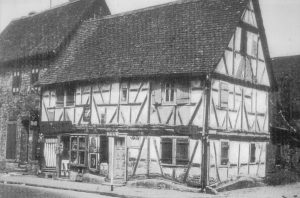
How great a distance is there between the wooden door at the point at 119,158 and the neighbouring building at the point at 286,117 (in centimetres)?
914

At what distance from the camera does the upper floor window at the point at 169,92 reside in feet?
74.3

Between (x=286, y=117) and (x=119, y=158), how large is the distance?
1544 centimetres

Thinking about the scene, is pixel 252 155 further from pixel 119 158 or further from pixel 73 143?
pixel 73 143

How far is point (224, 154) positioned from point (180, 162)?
2.52 m

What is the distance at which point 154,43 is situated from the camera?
2470 cm

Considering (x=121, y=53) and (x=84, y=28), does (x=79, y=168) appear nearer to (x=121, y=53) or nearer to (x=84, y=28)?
(x=121, y=53)

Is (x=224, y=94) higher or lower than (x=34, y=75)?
lower

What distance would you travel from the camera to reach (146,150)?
907 inches

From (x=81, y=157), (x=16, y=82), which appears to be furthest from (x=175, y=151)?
(x=16, y=82)

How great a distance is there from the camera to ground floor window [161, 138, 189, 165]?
21891 mm

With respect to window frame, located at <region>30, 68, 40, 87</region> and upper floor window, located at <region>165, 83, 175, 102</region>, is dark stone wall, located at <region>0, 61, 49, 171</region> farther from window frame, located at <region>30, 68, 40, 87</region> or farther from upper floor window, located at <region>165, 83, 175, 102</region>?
upper floor window, located at <region>165, 83, 175, 102</region>

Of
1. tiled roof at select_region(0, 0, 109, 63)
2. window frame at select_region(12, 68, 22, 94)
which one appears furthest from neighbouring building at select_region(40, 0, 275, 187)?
window frame at select_region(12, 68, 22, 94)

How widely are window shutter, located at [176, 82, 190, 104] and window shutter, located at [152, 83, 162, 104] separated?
101 centimetres

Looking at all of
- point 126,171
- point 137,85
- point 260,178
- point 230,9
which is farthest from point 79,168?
point 230,9
